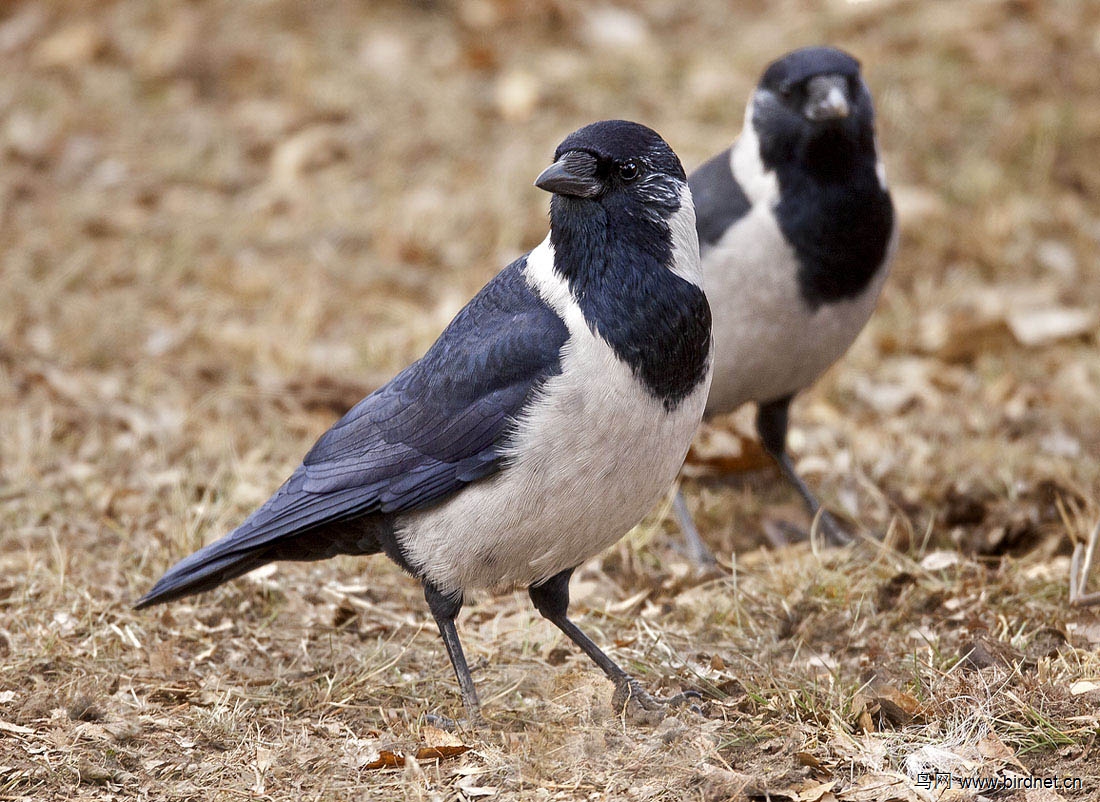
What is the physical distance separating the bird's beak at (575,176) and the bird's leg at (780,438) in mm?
2048

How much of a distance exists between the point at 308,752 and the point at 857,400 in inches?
137

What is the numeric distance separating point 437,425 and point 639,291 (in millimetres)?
659

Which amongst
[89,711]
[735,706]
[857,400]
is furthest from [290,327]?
[735,706]

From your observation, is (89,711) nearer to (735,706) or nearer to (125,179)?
(735,706)

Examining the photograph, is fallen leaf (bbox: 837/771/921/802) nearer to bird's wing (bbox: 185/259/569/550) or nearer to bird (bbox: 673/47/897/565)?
bird's wing (bbox: 185/259/569/550)

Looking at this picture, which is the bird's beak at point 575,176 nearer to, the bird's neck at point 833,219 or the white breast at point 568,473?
the white breast at point 568,473

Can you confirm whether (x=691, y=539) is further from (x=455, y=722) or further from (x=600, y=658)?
(x=455, y=722)

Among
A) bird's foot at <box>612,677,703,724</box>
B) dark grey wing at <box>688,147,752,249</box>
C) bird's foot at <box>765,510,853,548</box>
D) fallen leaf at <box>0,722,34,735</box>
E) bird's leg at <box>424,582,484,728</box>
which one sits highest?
dark grey wing at <box>688,147,752,249</box>

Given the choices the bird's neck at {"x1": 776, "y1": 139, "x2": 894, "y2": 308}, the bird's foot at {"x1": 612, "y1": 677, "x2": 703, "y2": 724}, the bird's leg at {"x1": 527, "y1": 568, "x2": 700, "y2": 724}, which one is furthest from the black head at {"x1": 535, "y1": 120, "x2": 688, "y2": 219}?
the bird's neck at {"x1": 776, "y1": 139, "x2": 894, "y2": 308}

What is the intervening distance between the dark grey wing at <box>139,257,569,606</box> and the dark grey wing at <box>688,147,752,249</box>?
1380 millimetres

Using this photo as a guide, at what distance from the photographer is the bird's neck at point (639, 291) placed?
324cm

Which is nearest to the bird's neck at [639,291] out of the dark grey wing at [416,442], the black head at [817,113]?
the dark grey wing at [416,442]

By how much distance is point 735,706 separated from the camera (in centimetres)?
344

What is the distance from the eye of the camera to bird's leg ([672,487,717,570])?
4645 mm
